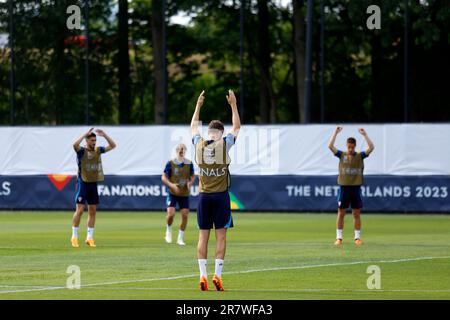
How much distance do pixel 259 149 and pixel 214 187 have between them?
24169 millimetres

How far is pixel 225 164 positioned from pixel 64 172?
2600 centimetres

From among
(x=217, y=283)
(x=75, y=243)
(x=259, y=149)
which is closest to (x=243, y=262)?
(x=217, y=283)

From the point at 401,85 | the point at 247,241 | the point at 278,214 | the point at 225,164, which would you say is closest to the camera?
the point at 225,164

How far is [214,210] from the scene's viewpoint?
53.0 feet

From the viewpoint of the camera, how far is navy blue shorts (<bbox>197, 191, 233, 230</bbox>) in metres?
16.1

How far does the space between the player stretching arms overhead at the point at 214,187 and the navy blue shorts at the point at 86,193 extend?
9254mm

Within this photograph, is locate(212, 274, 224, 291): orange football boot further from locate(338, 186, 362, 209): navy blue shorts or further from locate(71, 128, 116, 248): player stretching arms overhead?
locate(338, 186, 362, 209): navy blue shorts

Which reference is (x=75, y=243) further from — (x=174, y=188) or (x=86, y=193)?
(x=174, y=188)

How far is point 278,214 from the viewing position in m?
39.0

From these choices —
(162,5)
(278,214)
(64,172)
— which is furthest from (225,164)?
(162,5)

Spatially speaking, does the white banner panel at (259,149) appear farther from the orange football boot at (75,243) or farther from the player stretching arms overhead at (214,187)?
the player stretching arms overhead at (214,187)

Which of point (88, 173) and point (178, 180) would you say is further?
point (178, 180)

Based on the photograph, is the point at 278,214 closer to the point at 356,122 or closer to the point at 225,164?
the point at 356,122

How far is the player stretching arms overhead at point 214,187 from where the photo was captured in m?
16.0
